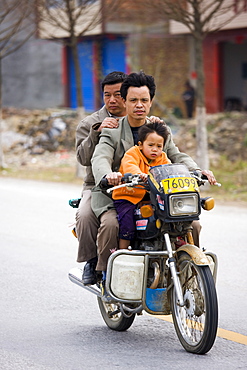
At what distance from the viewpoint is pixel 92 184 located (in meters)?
5.84

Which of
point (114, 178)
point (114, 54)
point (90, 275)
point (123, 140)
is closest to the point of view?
point (114, 178)

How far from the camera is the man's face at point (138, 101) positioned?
5.28m

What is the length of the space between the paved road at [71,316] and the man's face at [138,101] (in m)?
1.62

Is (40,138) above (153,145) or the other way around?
above

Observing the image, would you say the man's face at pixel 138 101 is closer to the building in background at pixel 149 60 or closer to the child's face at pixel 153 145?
the child's face at pixel 153 145

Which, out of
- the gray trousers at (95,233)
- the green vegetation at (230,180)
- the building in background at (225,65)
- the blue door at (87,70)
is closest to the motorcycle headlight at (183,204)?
the gray trousers at (95,233)

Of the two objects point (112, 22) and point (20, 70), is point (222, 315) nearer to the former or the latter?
point (112, 22)

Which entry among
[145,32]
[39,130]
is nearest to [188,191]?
[39,130]

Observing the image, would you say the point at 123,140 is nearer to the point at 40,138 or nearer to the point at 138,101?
the point at 138,101

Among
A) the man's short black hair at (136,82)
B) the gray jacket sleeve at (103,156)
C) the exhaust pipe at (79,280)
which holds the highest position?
the man's short black hair at (136,82)

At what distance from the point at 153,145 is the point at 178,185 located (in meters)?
0.46

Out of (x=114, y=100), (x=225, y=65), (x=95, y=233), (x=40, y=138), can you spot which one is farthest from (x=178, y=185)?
(x=225, y=65)

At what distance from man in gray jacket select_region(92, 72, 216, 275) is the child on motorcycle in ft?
0.43

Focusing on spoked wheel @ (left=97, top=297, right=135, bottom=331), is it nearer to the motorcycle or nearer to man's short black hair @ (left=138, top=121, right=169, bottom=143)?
the motorcycle
